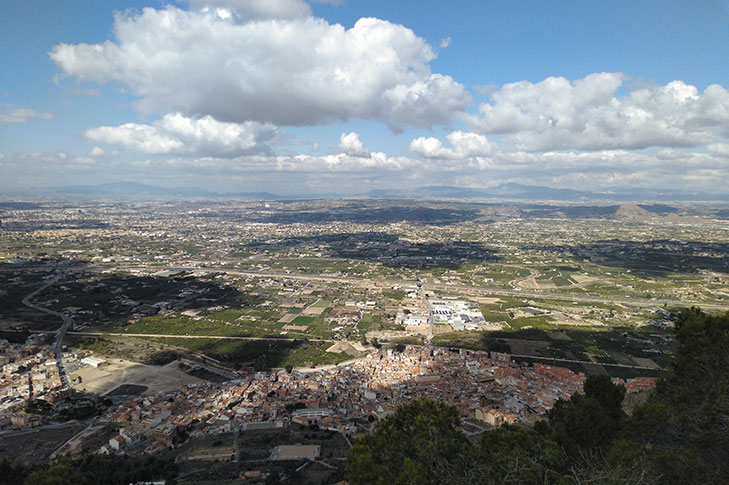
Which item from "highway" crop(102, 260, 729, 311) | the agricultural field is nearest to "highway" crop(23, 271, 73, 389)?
the agricultural field

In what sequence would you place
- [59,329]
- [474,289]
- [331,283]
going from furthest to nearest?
1. [331,283]
2. [474,289]
3. [59,329]

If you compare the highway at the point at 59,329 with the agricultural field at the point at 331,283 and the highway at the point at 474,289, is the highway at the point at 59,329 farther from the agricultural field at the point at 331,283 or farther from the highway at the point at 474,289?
the highway at the point at 474,289

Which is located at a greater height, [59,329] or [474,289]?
[59,329]

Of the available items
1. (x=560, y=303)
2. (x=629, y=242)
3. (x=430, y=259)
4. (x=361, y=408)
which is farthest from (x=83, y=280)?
(x=629, y=242)

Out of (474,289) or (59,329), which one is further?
(474,289)

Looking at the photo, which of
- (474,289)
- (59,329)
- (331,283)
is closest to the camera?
(59,329)

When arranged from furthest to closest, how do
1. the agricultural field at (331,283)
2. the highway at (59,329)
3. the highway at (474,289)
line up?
A: the highway at (474,289) → the agricultural field at (331,283) → the highway at (59,329)

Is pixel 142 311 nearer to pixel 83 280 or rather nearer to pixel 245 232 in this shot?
pixel 83 280

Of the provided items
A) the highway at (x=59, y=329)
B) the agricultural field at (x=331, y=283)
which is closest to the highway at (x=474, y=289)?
the agricultural field at (x=331, y=283)

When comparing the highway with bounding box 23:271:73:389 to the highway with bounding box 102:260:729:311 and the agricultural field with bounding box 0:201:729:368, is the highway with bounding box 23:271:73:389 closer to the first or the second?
the agricultural field with bounding box 0:201:729:368

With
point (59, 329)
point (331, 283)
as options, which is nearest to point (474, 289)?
point (331, 283)

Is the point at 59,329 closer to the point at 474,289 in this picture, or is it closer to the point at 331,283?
the point at 331,283
